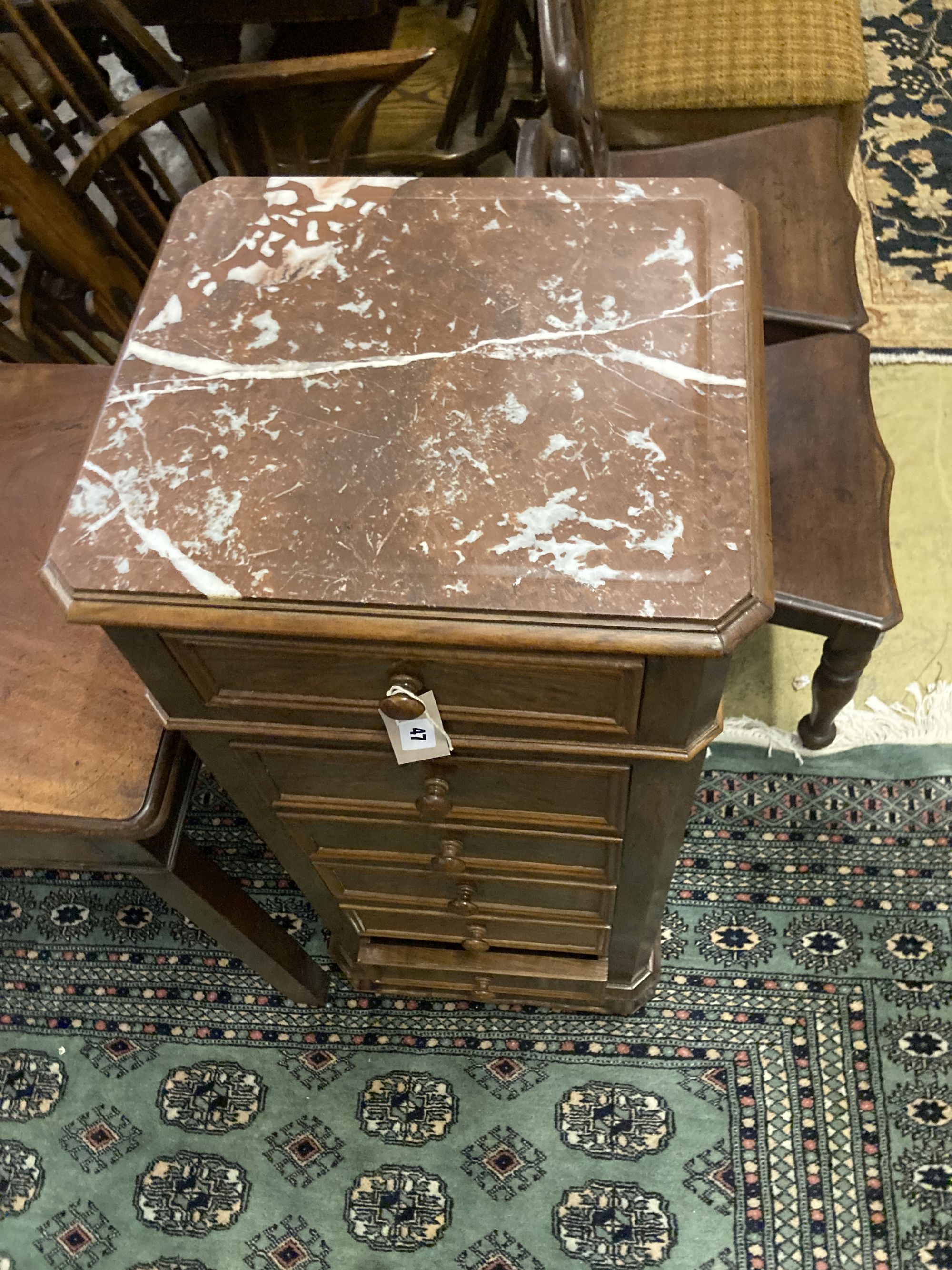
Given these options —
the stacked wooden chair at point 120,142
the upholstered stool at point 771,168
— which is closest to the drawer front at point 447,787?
the upholstered stool at point 771,168

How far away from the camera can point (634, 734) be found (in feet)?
2.31

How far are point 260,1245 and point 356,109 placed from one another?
5.30 feet

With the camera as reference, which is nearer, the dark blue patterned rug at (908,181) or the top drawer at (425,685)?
the top drawer at (425,685)

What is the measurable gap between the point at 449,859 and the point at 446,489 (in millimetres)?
440

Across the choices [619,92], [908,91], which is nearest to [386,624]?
[619,92]

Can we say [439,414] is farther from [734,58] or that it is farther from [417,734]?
[734,58]

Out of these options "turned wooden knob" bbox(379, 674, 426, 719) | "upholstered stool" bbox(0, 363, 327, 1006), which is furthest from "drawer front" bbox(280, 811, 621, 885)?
"turned wooden knob" bbox(379, 674, 426, 719)

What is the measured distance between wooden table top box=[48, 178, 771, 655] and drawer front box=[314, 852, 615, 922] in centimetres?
47

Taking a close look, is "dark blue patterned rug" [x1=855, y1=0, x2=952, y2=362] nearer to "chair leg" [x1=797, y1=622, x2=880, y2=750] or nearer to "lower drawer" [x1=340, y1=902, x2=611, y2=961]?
"chair leg" [x1=797, y1=622, x2=880, y2=750]

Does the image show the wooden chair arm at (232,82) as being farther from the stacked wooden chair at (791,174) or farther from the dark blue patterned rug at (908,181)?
the dark blue patterned rug at (908,181)

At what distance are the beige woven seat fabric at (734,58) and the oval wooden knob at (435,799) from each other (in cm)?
129

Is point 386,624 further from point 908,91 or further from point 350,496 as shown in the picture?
point 908,91

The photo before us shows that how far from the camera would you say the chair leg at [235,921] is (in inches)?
40.4

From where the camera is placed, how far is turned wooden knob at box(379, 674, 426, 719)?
0.67 m
